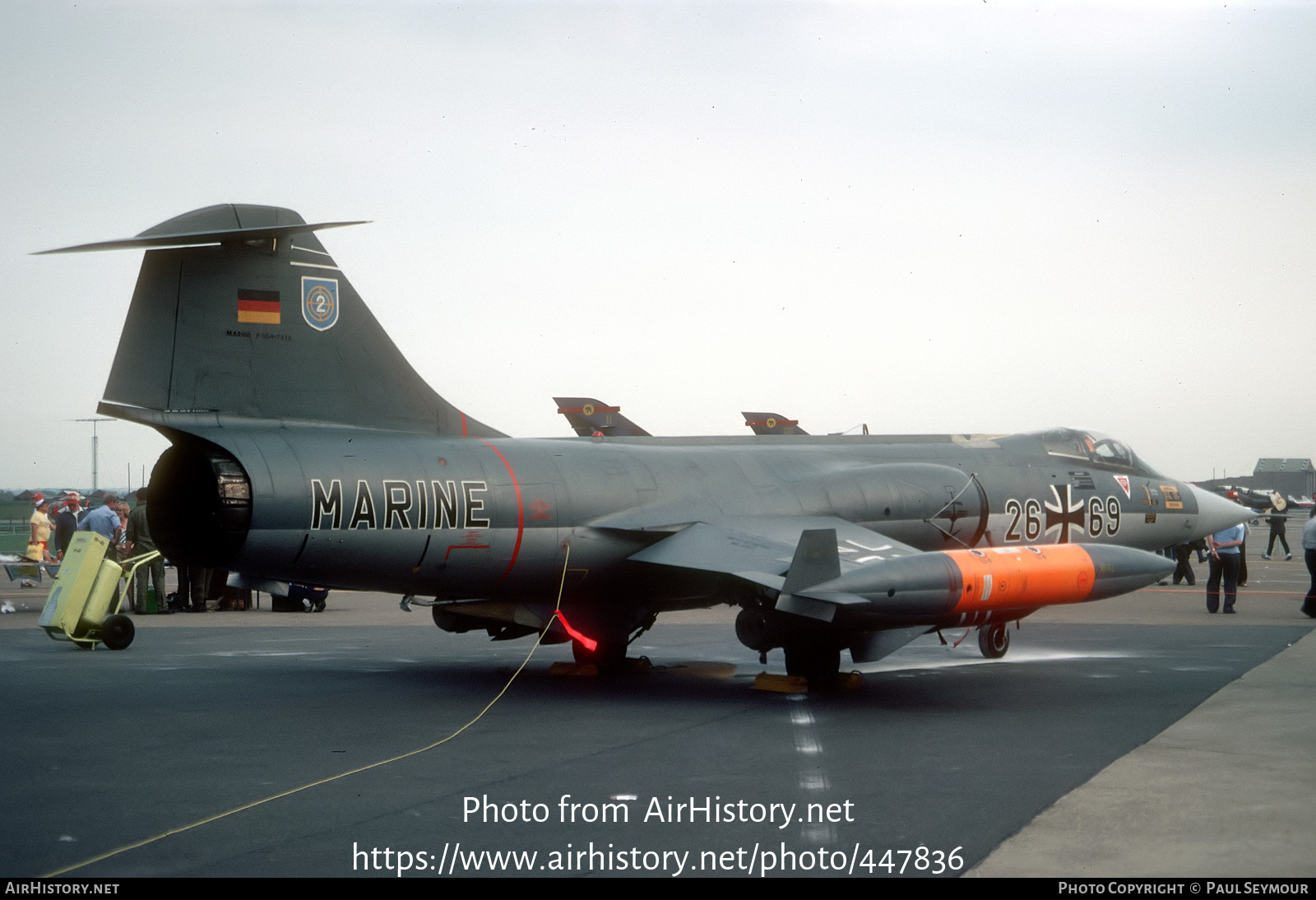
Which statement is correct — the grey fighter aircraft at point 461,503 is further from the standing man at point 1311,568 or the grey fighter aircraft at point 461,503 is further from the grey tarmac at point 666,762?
the standing man at point 1311,568

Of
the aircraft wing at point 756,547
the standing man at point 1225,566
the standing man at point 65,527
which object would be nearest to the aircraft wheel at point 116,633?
the aircraft wing at point 756,547

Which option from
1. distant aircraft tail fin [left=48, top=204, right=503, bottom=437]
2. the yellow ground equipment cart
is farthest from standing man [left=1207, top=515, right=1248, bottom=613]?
the yellow ground equipment cart

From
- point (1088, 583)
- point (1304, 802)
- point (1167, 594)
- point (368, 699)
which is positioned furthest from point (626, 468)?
point (1167, 594)

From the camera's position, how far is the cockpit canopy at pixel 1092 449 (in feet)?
47.7

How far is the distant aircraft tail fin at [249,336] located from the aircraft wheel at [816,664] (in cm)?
387

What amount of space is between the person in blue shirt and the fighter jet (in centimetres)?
1666

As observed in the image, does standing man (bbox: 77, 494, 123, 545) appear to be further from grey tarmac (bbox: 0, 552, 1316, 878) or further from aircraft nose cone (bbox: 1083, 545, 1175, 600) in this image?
aircraft nose cone (bbox: 1083, 545, 1175, 600)

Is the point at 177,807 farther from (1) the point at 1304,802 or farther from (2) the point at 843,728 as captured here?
(1) the point at 1304,802

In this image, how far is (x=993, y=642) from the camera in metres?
13.3

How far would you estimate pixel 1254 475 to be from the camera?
92562mm

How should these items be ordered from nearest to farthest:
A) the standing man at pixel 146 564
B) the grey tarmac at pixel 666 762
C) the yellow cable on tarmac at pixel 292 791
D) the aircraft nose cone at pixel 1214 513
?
the yellow cable on tarmac at pixel 292 791, the grey tarmac at pixel 666 762, the aircraft nose cone at pixel 1214 513, the standing man at pixel 146 564

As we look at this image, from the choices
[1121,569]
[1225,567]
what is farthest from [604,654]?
[1225,567]

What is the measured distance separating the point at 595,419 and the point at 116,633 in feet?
64.7
